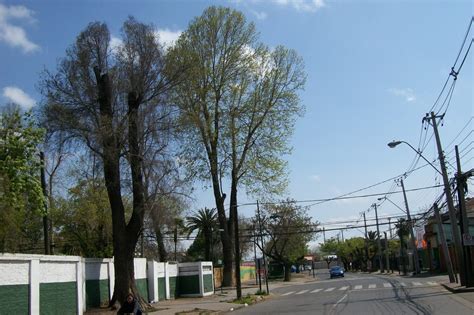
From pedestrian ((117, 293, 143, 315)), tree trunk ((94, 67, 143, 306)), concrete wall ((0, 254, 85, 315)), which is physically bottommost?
pedestrian ((117, 293, 143, 315))

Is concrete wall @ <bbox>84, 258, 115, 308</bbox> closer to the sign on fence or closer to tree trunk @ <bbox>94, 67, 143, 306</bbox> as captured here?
tree trunk @ <bbox>94, 67, 143, 306</bbox>

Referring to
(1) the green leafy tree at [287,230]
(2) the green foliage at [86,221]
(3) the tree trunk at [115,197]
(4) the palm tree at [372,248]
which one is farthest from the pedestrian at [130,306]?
(4) the palm tree at [372,248]

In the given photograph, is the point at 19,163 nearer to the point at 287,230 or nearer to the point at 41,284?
the point at 41,284

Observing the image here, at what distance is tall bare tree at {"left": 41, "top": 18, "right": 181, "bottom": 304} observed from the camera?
27.8m

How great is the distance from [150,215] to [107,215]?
58.8ft

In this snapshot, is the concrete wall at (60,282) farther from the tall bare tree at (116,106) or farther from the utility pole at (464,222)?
the utility pole at (464,222)

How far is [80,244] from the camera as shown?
161 feet

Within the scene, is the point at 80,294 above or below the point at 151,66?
below

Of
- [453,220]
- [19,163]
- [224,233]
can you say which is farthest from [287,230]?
[19,163]

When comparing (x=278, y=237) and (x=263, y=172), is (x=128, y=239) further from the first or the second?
(x=278, y=237)

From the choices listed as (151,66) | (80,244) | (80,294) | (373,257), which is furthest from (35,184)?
(373,257)

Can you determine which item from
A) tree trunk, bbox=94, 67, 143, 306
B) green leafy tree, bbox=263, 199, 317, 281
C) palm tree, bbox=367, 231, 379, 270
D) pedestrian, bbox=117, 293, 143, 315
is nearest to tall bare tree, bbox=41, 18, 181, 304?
tree trunk, bbox=94, 67, 143, 306

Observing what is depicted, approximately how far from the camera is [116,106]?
94.8 feet

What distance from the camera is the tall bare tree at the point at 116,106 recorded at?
91.1 feet
